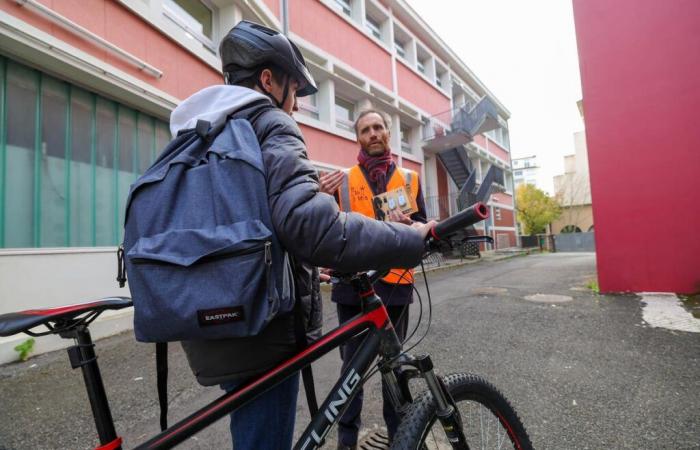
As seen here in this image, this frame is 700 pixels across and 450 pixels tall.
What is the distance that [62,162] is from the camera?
15.4ft

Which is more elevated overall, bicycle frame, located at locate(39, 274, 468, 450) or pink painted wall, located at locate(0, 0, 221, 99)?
pink painted wall, located at locate(0, 0, 221, 99)

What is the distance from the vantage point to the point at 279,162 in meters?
0.99

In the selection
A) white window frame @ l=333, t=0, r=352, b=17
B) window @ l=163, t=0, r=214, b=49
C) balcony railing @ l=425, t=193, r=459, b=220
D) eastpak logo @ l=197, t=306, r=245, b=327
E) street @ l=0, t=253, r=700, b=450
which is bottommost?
street @ l=0, t=253, r=700, b=450

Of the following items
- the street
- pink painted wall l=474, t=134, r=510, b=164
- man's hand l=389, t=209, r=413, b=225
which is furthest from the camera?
pink painted wall l=474, t=134, r=510, b=164

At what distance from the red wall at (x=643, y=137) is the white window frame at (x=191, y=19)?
7470 mm

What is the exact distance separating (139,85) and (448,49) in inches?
739

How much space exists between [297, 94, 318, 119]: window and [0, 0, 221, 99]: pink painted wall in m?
3.80

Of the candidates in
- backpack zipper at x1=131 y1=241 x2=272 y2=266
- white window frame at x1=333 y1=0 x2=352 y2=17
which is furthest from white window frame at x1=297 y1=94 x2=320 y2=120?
backpack zipper at x1=131 y1=241 x2=272 y2=266

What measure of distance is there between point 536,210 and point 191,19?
3560cm

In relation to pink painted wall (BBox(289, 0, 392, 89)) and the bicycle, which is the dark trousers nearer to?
the bicycle

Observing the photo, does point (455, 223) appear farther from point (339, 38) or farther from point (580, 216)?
point (580, 216)

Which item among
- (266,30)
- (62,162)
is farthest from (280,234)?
(62,162)

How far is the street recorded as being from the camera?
2.34 metres

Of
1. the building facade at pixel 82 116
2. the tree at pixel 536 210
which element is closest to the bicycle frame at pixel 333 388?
the building facade at pixel 82 116
